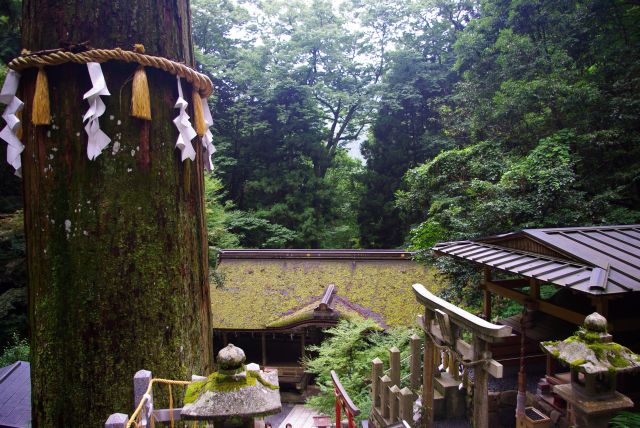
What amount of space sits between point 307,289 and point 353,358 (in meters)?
4.51

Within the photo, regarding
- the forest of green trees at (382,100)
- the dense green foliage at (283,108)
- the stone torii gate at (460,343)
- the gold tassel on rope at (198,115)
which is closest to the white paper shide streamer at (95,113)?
the gold tassel on rope at (198,115)

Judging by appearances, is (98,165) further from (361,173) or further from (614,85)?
(361,173)

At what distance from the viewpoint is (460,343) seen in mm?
3650

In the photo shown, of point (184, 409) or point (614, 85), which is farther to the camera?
point (614, 85)

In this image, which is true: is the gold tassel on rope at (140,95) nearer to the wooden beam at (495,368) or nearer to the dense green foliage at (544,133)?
the wooden beam at (495,368)

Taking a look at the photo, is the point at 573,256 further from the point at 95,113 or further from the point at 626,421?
the point at 95,113

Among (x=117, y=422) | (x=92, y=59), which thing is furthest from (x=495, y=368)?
(x=92, y=59)

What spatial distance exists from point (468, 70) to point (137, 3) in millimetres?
13640

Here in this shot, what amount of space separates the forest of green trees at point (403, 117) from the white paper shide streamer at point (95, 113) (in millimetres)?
7931

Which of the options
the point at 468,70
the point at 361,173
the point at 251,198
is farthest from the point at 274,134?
the point at 468,70

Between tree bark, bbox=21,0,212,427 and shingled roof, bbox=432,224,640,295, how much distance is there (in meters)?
3.88

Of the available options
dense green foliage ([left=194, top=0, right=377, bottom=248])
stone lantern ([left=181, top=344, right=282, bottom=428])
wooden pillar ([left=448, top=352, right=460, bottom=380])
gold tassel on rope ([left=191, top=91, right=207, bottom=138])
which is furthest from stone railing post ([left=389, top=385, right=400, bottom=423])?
dense green foliage ([left=194, top=0, right=377, bottom=248])

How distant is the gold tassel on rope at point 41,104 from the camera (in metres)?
1.55

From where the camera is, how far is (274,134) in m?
20.3
